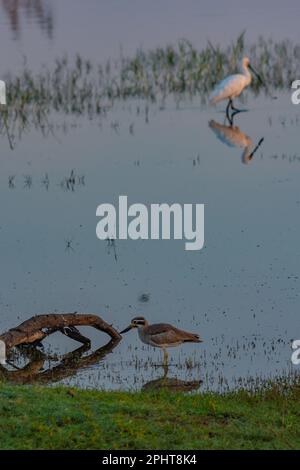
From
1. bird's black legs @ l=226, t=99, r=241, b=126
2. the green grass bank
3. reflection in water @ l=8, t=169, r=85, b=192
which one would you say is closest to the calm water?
reflection in water @ l=8, t=169, r=85, b=192

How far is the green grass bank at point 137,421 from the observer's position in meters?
7.73

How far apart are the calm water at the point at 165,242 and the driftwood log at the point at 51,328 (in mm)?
142

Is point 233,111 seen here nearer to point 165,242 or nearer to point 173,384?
point 165,242

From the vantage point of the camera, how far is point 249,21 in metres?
28.9

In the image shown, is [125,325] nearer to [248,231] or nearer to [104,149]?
[248,231]

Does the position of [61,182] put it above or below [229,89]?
below

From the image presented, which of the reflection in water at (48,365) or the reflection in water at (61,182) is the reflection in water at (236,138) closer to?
the reflection in water at (61,182)

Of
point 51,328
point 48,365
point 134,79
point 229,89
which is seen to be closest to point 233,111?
point 229,89

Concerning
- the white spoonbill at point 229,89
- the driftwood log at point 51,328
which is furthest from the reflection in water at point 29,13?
the driftwood log at point 51,328

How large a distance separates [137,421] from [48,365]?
10.7 ft

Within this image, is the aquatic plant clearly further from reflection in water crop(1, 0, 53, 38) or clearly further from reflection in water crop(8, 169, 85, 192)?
reflection in water crop(1, 0, 53, 38)

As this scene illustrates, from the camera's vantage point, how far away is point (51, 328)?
11680 mm

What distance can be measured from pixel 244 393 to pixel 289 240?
5453mm

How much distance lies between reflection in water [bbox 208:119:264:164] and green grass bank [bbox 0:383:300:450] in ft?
31.5
